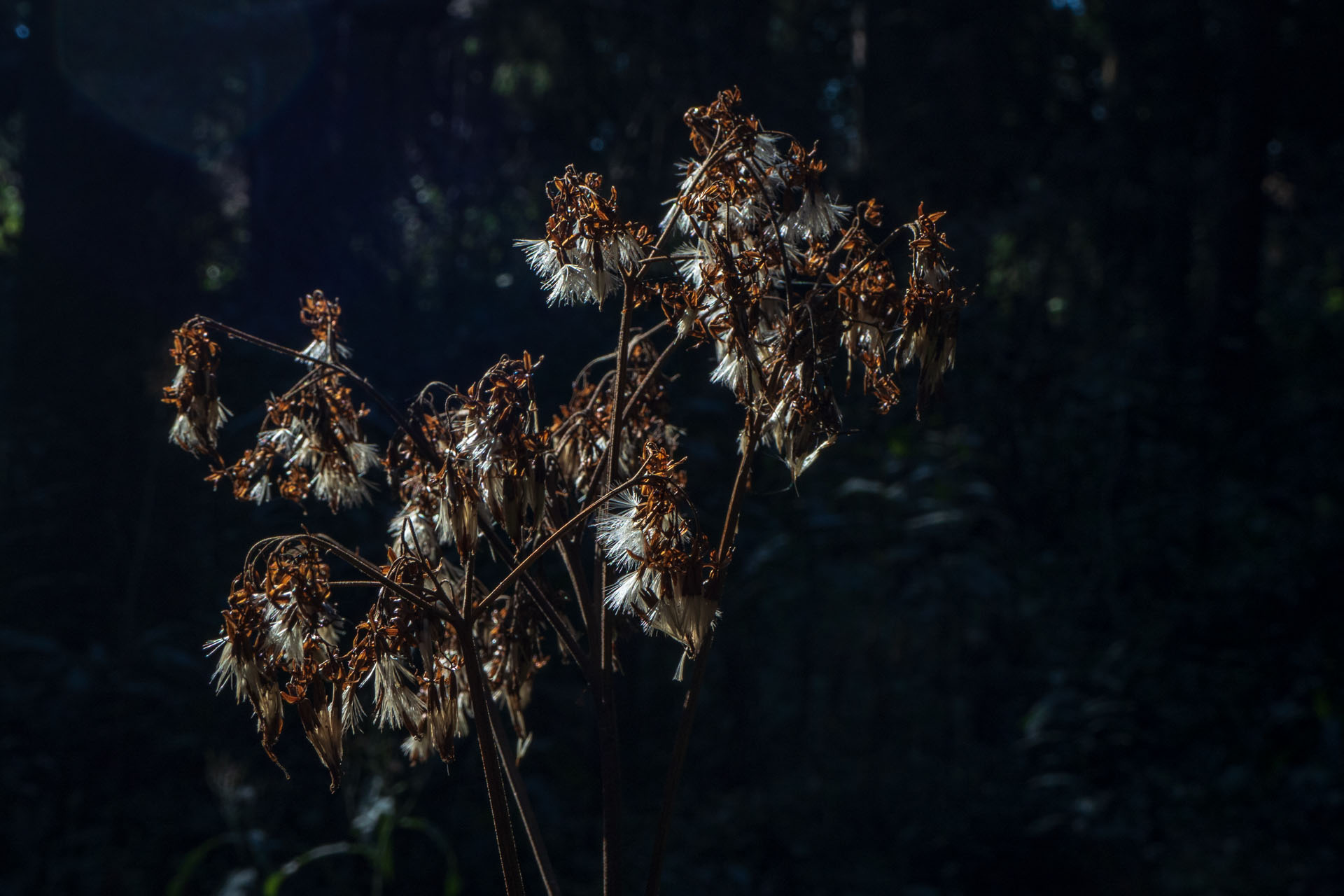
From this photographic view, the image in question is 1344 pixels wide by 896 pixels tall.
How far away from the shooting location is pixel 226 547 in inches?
183

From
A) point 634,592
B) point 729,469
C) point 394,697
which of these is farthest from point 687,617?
point 729,469

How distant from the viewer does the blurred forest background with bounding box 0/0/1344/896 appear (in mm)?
3873

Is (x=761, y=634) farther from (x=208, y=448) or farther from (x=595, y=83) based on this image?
(x=208, y=448)

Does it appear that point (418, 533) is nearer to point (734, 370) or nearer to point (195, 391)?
point (195, 391)

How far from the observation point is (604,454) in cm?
129

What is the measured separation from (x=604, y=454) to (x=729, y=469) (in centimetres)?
307

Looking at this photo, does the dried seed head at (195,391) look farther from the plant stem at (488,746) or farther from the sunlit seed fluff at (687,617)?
the sunlit seed fluff at (687,617)

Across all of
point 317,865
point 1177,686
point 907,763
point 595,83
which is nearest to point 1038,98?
point 595,83

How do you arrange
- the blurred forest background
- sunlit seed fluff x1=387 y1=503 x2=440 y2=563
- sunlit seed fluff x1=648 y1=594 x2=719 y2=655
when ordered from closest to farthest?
sunlit seed fluff x1=648 y1=594 x2=719 y2=655 < sunlit seed fluff x1=387 y1=503 x2=440 y2=563 < the blurred forest background

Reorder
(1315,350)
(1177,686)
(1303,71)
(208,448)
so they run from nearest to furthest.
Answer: (208,448)
(1177,686)
(1315,350)
(1303,71)

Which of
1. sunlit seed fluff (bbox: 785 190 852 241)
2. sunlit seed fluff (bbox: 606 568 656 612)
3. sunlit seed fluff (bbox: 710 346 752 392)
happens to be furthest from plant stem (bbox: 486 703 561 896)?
sunlit seed fluff (bbox: 785 190 852 241)

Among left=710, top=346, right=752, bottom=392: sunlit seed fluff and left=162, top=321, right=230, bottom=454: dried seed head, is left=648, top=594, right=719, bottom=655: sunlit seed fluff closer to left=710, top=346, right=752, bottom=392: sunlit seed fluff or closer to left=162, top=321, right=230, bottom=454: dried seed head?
left=710, top=346, right=752, bottom=392: sunlit seed fluff

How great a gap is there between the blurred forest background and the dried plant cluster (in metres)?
1.95

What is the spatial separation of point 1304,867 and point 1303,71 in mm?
5479
